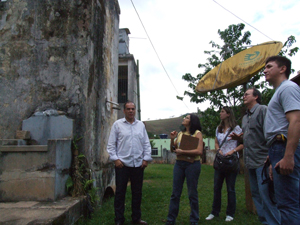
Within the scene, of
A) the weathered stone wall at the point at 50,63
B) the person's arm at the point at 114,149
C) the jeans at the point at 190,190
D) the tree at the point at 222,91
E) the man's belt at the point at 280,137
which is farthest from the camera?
the tree at the point at 222,91

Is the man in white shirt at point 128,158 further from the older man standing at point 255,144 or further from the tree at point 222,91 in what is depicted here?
the tree at point 222,91

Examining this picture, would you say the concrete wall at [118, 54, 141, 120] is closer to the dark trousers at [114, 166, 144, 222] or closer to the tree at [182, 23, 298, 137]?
the tree at [182, 23, 298, 137]

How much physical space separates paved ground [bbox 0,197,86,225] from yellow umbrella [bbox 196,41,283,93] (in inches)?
132

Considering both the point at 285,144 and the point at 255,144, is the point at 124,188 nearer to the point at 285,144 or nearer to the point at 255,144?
the point at 255,144

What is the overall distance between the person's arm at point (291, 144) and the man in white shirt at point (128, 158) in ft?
7.49

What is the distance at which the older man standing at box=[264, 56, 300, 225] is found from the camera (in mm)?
2027

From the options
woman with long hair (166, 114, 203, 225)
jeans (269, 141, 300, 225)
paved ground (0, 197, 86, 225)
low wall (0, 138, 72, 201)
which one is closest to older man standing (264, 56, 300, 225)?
jeans (269, 141, 300, 225)

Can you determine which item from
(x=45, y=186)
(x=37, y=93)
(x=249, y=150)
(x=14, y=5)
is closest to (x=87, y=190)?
(x=45, y=186)

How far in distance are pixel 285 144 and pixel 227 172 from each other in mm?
2118

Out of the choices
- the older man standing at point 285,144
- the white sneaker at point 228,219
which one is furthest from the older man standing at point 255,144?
the older man standing at point 285,144

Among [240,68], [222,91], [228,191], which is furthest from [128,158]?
[222,91]

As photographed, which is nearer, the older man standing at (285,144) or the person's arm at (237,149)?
the older man standing at (285,144)

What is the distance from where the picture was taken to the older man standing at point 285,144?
6.65ft

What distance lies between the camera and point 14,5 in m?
4.95
